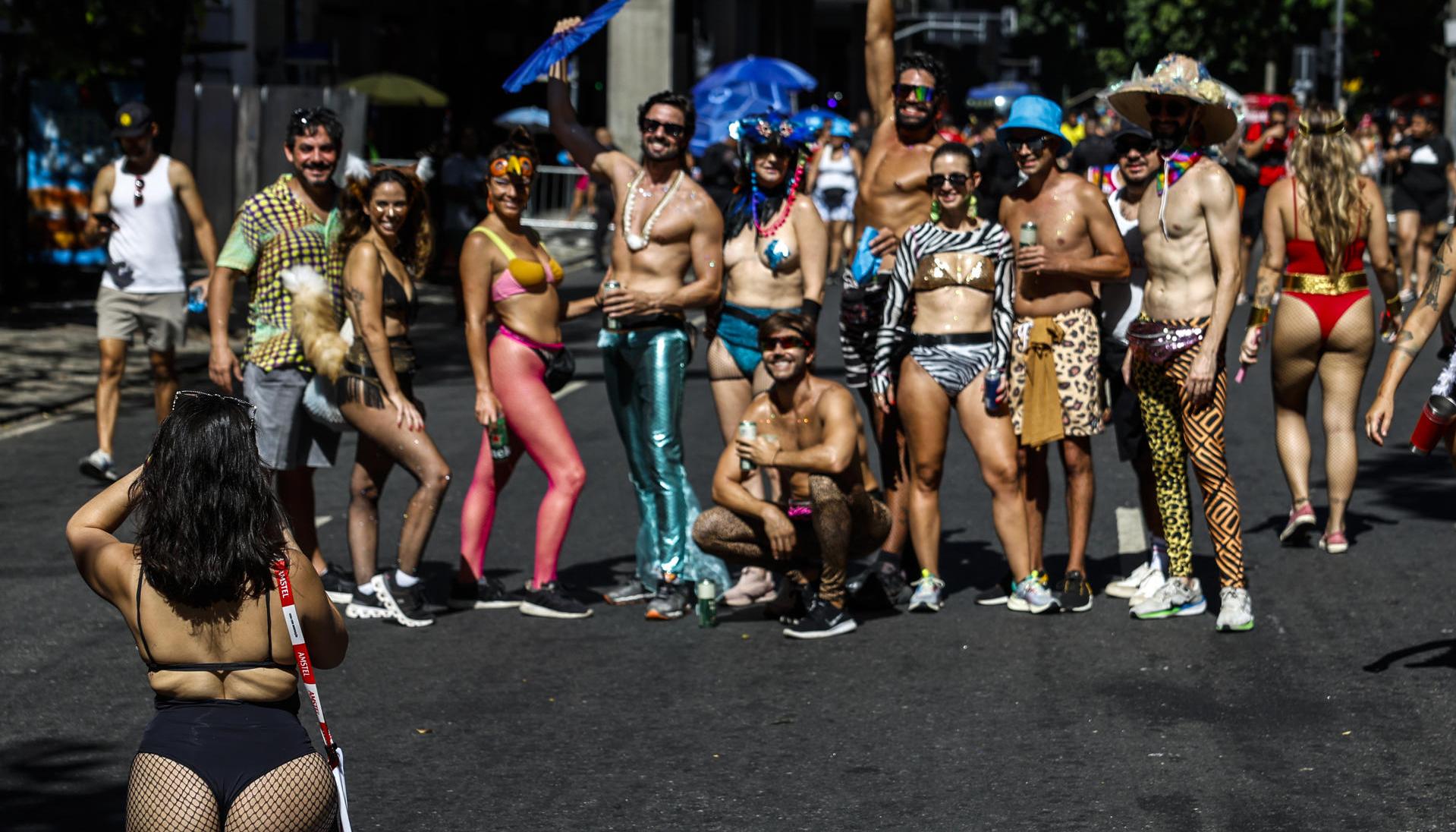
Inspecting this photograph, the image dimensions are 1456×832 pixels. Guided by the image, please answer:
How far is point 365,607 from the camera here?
26.7 ft

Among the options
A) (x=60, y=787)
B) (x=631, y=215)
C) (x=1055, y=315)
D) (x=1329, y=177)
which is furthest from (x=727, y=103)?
(x=60, y=787)

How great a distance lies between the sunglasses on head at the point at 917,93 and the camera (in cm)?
830

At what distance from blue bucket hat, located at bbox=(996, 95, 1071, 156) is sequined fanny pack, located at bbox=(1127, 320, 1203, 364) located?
83cm

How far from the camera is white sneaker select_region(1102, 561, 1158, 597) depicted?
8352 millimetres

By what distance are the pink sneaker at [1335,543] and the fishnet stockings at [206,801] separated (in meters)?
6.36

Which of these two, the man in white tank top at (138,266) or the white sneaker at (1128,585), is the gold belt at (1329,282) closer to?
the white sneaker at (1128,585)

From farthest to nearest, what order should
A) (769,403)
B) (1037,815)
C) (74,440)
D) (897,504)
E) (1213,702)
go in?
1. (74,440)
2. (897,504)
3. (769,403)
4. (1213,702)
5. (1037,815)

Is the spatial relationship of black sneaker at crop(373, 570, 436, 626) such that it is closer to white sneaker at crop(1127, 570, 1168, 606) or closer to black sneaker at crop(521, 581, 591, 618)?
black sneaker at crop(521, 581, 591, 618)

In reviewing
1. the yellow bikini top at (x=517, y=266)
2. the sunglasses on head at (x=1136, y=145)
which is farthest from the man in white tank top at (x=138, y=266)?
the sunglasses on head at (x=1136, y=145)

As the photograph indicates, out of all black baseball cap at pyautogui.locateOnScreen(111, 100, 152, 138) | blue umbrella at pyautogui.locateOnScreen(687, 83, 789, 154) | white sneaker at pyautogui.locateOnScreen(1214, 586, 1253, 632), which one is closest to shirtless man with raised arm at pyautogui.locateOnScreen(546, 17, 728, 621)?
white sneaker at pyautogui.locateOnScreen(1214, 586, 1253, 632)

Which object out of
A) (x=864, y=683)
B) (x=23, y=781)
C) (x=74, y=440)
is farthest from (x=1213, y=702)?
(x=74, y=440)

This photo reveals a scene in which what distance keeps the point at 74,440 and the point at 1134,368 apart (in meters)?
7.18

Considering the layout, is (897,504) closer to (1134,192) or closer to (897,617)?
(897,617)

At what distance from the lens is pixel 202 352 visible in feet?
55.0
